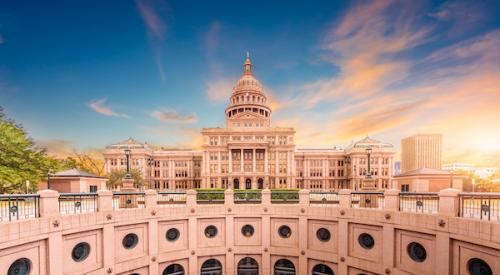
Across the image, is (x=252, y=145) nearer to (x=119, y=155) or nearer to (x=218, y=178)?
(x=218, y=178)

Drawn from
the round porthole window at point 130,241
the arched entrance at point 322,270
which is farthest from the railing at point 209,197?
the arched entrance at point 322,270

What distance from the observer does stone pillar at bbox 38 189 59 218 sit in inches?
407

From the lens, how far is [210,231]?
640 inches

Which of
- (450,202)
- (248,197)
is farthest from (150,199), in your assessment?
(450,202)

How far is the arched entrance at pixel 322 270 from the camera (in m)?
15.0

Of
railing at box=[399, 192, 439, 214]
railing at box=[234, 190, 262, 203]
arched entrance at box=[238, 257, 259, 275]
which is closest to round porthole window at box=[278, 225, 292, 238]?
railing at box=[234, 190, 262, 203]

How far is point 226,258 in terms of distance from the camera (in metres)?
16.2

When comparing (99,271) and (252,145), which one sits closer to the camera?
(99,271)

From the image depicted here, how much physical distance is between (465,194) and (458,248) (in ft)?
8.73

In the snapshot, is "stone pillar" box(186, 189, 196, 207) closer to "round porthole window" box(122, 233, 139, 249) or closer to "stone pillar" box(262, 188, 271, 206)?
"round porthole window" box(122, 233, 139, 249)

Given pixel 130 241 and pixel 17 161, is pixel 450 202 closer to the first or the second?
pixel 130 241

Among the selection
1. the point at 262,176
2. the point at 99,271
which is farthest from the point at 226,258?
the point at 262,176

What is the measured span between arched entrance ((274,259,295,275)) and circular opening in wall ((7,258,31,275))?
1492 cm

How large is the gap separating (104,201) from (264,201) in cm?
1102
